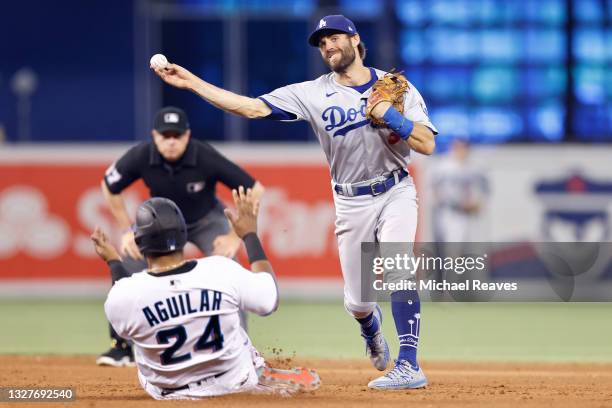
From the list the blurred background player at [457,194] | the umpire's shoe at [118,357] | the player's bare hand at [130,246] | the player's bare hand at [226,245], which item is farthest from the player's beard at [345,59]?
the blurred background player at [457,194]

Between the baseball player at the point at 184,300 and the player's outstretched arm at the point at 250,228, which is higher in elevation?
the player's outstretched arm at the point at 250,228

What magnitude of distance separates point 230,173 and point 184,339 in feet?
10.3

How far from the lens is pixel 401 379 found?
7328 millimetres

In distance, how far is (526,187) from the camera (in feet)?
50.5

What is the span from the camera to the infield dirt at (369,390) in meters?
6.62

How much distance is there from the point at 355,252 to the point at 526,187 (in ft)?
26.0

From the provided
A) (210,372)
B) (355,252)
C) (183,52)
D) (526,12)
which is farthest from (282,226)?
(210,372)

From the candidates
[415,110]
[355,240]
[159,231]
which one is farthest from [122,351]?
[159,231]

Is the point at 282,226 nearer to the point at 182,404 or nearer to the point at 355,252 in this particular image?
the point at 355,252

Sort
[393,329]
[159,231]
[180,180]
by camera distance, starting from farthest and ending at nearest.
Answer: [393,329] < [180,180] < [159,231]

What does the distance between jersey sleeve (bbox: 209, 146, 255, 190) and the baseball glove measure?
1826 millimetres

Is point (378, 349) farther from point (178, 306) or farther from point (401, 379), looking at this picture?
point (178, 306)

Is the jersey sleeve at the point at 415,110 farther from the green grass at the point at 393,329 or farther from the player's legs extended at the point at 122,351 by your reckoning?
the green grass at the point at 393,329

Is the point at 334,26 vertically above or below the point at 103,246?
above
